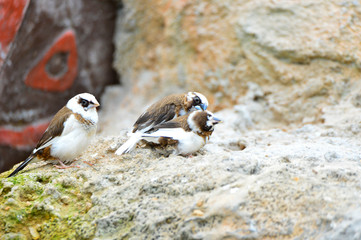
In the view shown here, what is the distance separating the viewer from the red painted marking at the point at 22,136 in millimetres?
6371

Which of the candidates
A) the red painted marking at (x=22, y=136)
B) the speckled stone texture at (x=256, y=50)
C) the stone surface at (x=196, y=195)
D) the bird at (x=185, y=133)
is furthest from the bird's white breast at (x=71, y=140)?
the speckled stone texture at (x=256, y=50)

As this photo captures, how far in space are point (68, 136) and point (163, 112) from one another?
3.32ft

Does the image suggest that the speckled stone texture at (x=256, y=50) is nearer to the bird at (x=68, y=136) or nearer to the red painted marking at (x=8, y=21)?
the red painted marking at (x=8, y=21)

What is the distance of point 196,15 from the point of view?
6.84 meters

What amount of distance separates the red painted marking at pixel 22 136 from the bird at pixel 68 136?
2296 mm

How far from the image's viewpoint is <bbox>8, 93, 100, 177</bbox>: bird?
420 centimetres

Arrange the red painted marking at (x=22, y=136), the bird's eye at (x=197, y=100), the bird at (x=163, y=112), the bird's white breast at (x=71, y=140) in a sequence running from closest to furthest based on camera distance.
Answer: the bird's white breast at (x=71, y=140), the bird at (x=163, y=112), the bird's eye at (x=197, y=100), the red painted marking at (x=22, y=136)

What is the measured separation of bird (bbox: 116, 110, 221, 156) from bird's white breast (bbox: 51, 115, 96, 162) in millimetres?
509

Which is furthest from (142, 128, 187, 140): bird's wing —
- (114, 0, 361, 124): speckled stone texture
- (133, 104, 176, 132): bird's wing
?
(114, 0, 361, 124): speckled stone texture

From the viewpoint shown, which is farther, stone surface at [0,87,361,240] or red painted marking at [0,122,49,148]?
red painted marking at [0,122,49,148]

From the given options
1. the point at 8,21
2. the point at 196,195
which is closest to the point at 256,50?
the point at 8,21

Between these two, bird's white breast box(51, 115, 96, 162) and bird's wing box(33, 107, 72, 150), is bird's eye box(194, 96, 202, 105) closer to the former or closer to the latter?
bird's white breast box(51, 115, 96, 162)

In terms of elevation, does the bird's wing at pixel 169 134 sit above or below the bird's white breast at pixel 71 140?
below

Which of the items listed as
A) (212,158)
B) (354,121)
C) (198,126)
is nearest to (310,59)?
(354,121)
